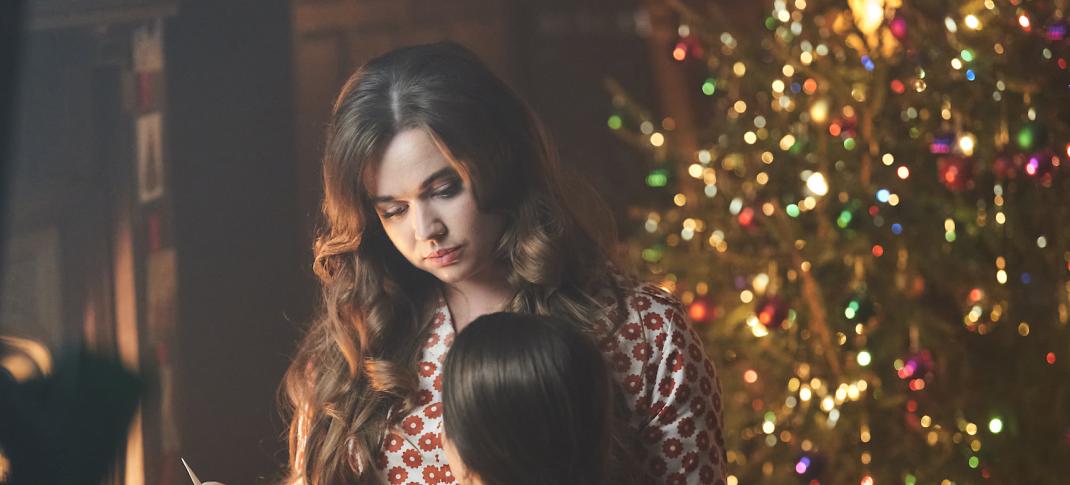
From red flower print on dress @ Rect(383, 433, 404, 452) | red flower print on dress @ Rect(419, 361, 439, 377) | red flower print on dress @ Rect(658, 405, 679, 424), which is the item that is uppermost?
red flower print on dress @ Rect(419, 361, 439, 377)

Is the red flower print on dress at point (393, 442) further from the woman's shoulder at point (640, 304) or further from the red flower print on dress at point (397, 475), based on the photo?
the woman's shoulder at point (640, 304)

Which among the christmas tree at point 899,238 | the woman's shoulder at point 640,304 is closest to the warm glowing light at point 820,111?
the christmas tree at point 899,238

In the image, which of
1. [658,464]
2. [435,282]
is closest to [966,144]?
[658,464]

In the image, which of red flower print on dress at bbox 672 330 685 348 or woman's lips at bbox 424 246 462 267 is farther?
red flower print on dress at bbox 672 330 685 348

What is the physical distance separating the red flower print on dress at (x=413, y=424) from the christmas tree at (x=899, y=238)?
117 centimetres

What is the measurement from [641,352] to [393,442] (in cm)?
38

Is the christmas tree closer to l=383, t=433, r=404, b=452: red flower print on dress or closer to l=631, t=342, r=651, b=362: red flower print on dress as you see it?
l=631, t=342, r=651, b=362: red flower print on dress

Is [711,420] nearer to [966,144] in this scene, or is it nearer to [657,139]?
[966,144]

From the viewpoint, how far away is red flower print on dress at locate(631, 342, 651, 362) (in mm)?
1634

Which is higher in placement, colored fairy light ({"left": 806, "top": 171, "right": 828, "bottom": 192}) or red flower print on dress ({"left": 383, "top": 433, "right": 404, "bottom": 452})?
colored fairy light ({"left": 806, "top": 171, "right": 828, "bottom": 192})

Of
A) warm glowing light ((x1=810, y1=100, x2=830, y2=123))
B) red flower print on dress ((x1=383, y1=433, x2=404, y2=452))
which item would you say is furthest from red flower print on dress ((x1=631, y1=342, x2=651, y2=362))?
warm glowing light ((x1=810, y1=100, x2=830, y2=123))

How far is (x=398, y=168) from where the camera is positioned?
1501 mm

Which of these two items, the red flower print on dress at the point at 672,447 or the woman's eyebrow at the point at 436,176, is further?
the red flower print on dress at the point at 672,447

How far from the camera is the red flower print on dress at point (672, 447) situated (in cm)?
162
